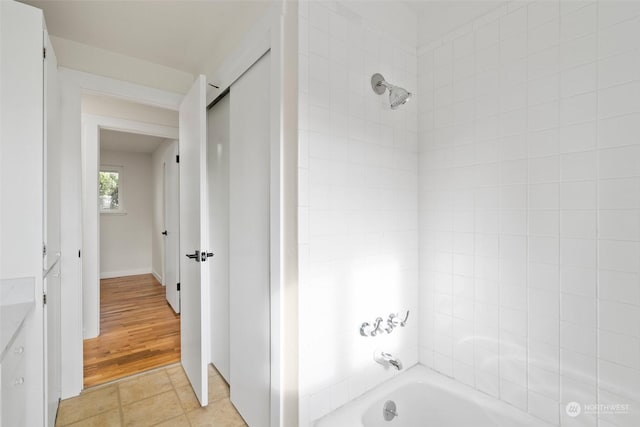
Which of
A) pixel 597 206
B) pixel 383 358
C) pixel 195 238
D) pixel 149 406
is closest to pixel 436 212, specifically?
pixel 597 206

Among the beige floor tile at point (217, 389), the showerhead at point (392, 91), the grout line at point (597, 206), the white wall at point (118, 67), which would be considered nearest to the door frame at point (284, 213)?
the showerhead at point (392, 91)

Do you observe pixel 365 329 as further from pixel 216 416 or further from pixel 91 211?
pixel 91 211

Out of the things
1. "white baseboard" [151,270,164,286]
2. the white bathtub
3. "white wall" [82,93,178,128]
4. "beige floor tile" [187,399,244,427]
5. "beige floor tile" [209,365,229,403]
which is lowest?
"beige floor tile" [209,365,229,403]

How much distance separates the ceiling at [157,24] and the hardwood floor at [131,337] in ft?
8.04

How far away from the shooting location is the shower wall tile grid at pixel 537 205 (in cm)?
112

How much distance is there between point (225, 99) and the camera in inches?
82.7

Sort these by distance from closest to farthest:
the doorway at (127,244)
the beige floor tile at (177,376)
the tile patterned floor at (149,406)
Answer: the tile patterned floor at (149,406)
the beige floor tile at (177,376)
the doorway at (127,244)

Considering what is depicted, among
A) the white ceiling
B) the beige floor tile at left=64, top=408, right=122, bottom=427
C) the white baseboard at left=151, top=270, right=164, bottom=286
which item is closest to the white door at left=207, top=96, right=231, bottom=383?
the beige floor tile at left=64, top=408, right=122, bottom=427

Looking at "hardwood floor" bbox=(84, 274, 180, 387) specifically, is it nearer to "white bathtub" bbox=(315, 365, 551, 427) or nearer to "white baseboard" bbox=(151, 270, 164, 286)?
"white baseboard" bbox=(151, 270, 164, 286)

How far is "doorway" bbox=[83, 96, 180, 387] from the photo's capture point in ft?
8.64

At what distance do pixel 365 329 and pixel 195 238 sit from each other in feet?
4.02

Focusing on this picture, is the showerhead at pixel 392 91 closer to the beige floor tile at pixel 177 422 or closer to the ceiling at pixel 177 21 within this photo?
the ceiling at pixel 177 21

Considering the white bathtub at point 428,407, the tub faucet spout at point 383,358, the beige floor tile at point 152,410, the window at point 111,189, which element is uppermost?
the window at point 111,189

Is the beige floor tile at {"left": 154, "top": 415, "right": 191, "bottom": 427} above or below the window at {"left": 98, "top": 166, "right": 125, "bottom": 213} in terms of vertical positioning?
below
